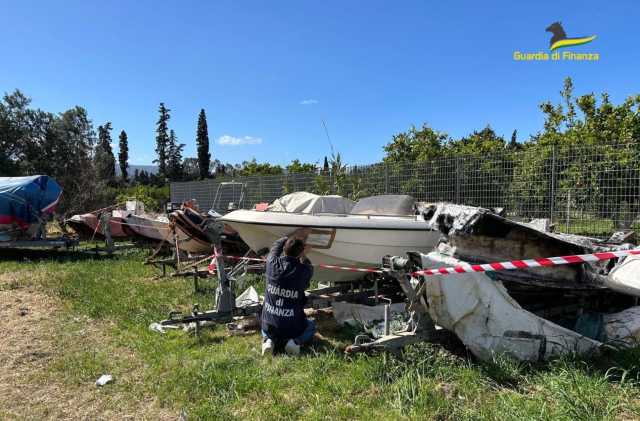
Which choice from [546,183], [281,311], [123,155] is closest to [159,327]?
[281,311]

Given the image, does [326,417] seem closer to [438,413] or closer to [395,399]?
[395,399]

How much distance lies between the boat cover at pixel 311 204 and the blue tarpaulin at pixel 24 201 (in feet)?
25.3

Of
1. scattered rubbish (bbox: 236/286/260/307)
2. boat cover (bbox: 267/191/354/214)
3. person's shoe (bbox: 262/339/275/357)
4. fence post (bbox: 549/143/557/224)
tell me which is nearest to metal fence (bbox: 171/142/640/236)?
fence post (bbox: 549/143/557/224)

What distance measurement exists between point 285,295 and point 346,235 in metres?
1.48

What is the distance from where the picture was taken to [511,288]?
170 inches

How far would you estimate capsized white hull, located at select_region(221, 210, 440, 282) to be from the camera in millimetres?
5418

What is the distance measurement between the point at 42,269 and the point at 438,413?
9.05m

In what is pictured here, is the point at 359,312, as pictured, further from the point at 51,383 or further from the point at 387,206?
the point at 51,383

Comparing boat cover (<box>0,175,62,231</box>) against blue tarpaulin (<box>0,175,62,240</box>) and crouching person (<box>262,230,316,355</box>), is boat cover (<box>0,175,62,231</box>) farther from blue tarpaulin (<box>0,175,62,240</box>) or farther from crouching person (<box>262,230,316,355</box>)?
crouching person (<box>262,230,316,355</box>)

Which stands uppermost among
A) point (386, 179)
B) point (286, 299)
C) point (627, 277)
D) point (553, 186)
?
point (386, 179)

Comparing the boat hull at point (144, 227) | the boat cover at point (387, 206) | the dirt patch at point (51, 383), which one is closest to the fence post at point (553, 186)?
the boat cover at point (387, 206)

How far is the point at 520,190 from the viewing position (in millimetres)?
7898

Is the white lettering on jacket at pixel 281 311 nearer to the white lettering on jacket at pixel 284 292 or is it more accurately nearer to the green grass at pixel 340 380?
the white lettering on jacket at pixel 284 292

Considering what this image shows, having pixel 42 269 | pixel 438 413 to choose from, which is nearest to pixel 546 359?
pixel 438 413
